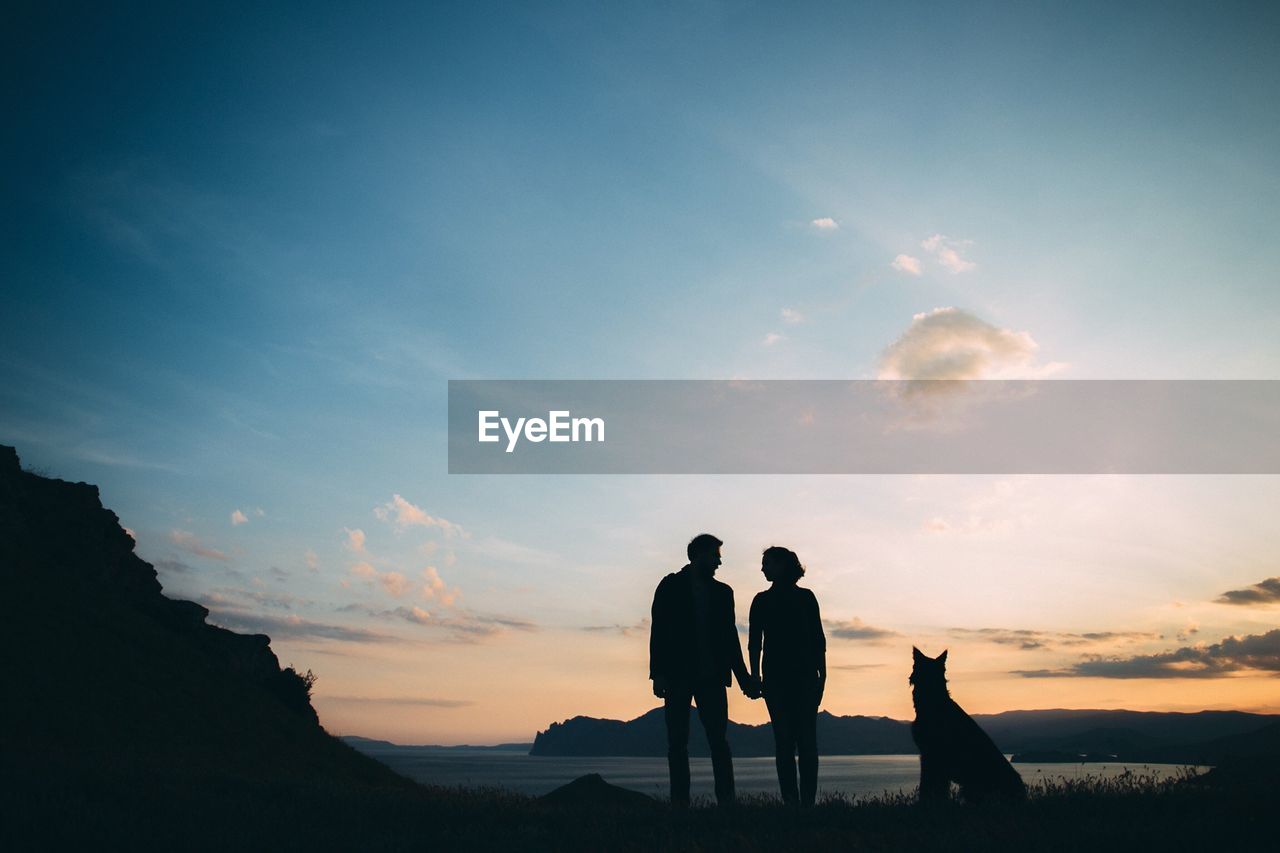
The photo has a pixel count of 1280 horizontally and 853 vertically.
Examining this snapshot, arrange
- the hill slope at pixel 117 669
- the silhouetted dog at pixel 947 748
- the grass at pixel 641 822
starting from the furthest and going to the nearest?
the hill slope at pixel 117 669, the silhouetted dog at pixel 947 748, the grass at pixel 641 822

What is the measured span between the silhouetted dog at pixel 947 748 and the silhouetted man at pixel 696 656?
5.60 ft

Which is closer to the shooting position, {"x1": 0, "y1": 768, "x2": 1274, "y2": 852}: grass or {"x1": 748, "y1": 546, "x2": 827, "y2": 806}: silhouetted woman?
{"x1": 0, "y1": 768, "x2": 1274, "y2": 852}: grass

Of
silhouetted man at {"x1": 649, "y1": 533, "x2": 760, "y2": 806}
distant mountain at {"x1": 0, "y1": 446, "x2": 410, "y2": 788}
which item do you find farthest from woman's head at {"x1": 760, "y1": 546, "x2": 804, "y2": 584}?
distant mountain at {"x1": 0, "y1": 446, "x2": 410, "y2": 788}

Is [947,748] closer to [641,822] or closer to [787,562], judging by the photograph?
[787,562]

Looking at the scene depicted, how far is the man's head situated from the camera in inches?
323

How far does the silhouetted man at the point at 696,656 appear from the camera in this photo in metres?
7.78

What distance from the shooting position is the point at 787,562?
26.5 feet

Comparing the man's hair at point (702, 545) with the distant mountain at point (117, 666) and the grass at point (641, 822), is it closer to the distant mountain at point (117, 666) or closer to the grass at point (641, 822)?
the grass at point (641, 822)

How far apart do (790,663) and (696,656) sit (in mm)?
931

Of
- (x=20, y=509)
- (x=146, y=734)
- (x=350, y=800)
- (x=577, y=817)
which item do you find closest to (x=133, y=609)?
(x=20, y=509)

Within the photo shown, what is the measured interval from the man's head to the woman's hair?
561 millimetres

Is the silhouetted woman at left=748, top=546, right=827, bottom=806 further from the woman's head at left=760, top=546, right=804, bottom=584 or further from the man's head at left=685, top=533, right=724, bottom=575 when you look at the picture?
the man's head at left=685, top=533, right=724, bottom=575

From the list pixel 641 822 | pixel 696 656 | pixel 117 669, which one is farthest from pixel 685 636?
pixel 117 669

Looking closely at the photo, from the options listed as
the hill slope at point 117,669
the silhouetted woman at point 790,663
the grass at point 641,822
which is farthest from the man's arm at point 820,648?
the hill slope at point 117,669
